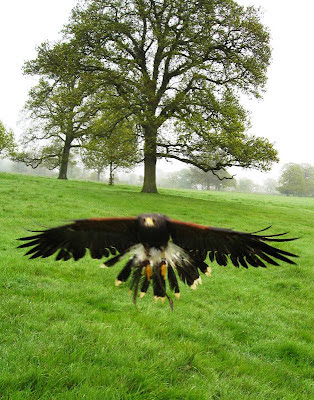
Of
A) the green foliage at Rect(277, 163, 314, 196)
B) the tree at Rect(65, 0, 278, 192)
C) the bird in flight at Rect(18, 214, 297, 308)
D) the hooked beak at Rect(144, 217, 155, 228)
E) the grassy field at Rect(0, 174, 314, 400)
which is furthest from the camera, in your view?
the green foliage at Rect(277, 163, 314, 196)

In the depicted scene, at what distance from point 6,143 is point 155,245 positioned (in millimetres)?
39224

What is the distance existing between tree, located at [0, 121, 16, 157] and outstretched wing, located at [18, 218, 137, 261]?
3654cm

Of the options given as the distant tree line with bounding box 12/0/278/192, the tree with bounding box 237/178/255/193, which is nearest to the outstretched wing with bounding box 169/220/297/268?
the distant tree line with bounding box 12/0/278/192

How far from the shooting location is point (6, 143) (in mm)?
36875

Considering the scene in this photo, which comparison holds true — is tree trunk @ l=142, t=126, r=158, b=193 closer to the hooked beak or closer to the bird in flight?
the bird in flight

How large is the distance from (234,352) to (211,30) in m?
22.4

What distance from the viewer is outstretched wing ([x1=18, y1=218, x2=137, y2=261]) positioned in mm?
2848

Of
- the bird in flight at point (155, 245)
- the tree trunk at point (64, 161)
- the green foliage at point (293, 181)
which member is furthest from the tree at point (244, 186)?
the bird in flight at point (155, 245)

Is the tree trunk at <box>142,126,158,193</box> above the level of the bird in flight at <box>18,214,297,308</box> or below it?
above

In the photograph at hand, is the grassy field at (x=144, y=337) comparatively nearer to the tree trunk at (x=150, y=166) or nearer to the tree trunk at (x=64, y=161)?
the tree trunk at (x=150, y=166)

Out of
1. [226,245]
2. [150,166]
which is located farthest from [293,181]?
[226,245]

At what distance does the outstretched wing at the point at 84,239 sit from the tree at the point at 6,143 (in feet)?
120

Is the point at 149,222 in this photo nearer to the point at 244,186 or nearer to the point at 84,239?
the point at 84,239

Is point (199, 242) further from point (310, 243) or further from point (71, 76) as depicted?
point (71, 76)
